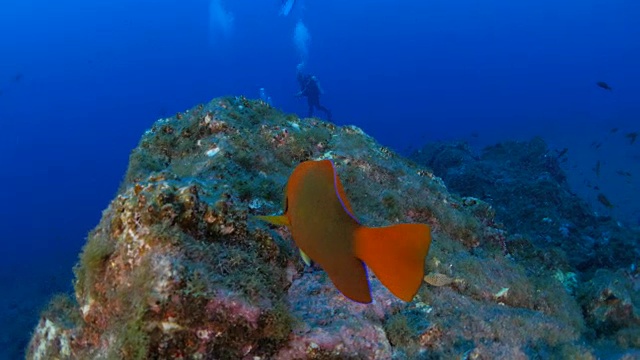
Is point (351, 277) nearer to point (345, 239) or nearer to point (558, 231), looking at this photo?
point (345, 239)

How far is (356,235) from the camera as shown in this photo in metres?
1.54

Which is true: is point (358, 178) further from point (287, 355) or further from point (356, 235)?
point (356, 235)

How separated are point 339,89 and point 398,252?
367 ft

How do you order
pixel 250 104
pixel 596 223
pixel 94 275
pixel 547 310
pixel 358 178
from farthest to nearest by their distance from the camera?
1. pixel 596 223
2. pixel 250 104
3. pixel 358 178
4. pixel 547 310
5. pixel 94 275

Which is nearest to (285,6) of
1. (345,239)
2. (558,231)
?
(558,231)

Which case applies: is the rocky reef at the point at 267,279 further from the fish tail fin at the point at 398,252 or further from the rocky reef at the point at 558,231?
the fish tail fin at the point at 398,252

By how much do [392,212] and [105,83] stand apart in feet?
430

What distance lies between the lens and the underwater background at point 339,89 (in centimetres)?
3325

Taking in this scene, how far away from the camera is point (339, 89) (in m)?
110

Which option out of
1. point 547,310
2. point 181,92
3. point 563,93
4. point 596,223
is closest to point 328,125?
point 547,310

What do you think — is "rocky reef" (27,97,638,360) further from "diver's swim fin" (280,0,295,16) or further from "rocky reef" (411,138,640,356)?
"diver's swim fin" (280,0,295,16)

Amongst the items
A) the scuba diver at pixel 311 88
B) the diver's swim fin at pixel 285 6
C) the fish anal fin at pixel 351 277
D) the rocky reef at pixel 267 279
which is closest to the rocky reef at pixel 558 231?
the rocky reef at pixel 267 279

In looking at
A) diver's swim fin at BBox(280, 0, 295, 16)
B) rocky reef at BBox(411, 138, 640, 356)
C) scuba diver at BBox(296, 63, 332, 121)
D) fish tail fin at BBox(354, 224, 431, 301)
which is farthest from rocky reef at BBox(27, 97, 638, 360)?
diver's swim fin at BBox(280, 0, 295, 16)

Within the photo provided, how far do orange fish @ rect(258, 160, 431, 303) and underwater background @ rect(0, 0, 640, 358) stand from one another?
18.1 metres
